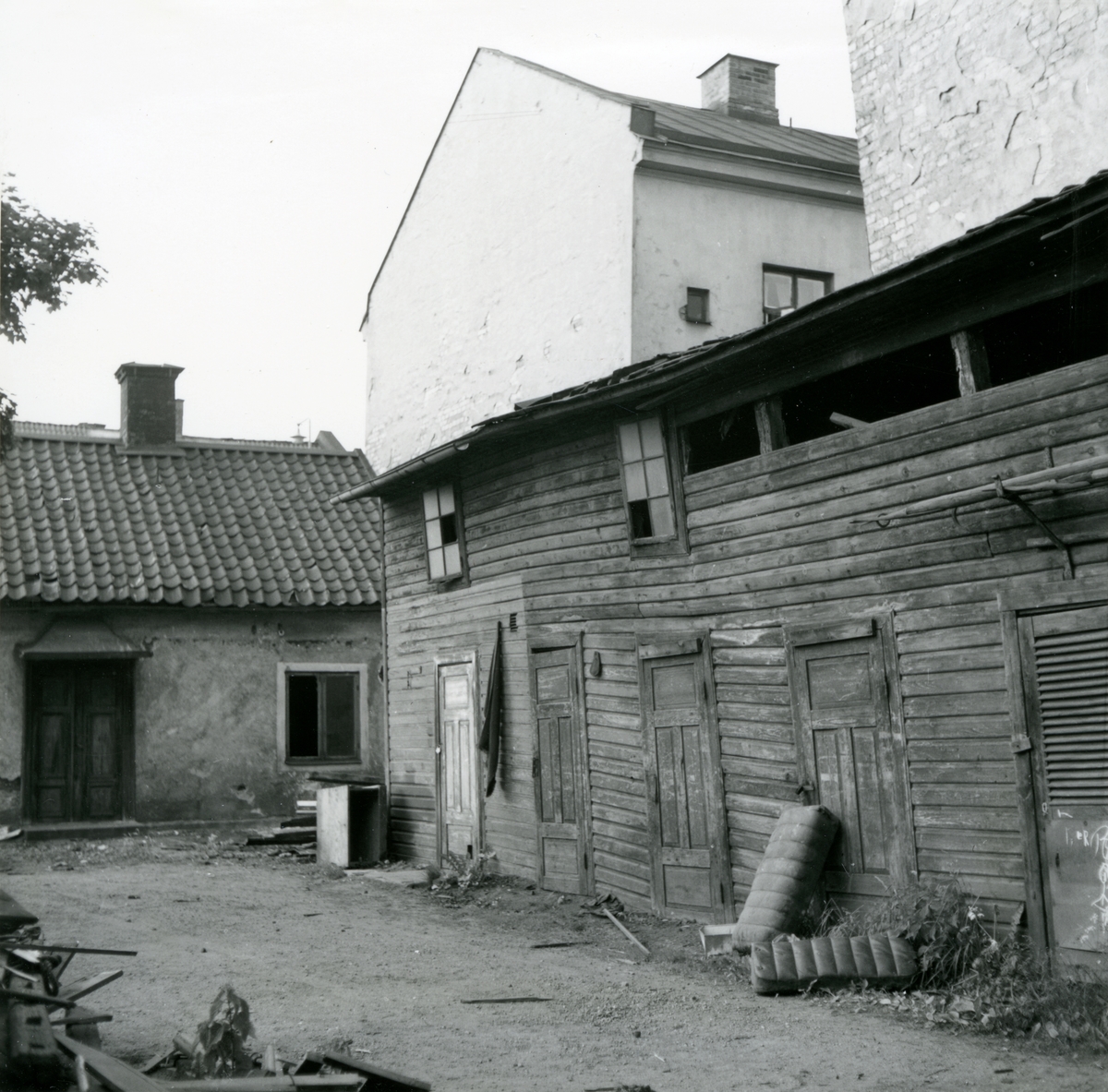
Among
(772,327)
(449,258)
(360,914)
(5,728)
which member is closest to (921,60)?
(772,327)

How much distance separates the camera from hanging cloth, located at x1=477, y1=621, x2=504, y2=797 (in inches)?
555

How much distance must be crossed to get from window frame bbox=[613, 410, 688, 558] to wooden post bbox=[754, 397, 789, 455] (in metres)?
1.15

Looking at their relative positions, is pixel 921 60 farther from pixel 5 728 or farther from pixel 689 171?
pixel 5 728

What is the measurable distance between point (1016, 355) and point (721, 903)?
5485mm

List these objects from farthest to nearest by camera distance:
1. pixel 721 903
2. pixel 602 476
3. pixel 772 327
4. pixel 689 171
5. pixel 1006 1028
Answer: pixel 689 171, pixel 602 476, pixel 721 903, pixel 772 327, pixel 1006 1028

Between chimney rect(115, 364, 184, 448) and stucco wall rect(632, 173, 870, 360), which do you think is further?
chimney rect(115, 364, 184, 448)

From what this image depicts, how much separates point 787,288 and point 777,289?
16 centimetres

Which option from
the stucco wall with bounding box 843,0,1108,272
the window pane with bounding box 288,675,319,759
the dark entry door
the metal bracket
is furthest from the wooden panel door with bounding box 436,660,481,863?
the metal bracket

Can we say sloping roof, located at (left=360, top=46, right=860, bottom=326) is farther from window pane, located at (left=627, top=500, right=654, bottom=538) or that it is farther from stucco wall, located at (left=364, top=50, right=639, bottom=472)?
window pane, located at (left=627, top=500, right=654, bottom=538)

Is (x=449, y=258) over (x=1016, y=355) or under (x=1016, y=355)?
over

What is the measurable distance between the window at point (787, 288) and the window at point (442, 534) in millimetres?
4436

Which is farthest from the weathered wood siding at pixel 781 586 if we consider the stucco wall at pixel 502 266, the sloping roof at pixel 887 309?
Result: the stucco wall at pixel 502 266

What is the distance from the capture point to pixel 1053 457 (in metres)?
8.01

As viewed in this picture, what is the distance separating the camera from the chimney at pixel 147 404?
22547 mm
